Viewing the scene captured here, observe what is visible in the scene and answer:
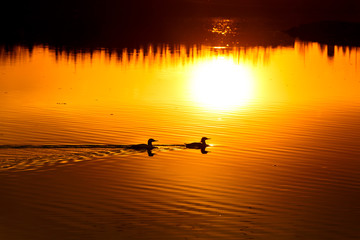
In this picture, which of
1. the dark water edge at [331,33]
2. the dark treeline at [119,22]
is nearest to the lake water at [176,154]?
the dark treeline at [119,22]

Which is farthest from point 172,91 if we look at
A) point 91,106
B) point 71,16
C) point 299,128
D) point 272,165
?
point 71,16

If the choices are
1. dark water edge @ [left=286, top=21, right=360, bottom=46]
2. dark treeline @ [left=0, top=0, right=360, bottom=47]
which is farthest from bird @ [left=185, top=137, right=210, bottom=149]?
dark water edge @ [left=286, top=21, right=360, bottom=46]

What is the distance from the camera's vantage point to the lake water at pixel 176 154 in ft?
45.3

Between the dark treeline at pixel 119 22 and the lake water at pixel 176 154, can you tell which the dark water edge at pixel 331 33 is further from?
the lake water at pixel 176 154

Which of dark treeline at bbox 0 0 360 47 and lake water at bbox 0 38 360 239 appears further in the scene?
dark treeline at bbox 0 0 360 47

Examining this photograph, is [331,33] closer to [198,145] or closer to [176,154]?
[198,145]

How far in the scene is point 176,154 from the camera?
1995 centimetres

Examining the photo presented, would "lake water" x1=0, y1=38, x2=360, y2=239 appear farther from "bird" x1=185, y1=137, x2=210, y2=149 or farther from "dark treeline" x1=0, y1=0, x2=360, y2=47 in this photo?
"dark treeline" x1=0, y1=0, x2=360, y2=47

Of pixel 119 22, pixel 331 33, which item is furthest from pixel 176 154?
pixel 119 22

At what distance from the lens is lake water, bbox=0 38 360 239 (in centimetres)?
1381

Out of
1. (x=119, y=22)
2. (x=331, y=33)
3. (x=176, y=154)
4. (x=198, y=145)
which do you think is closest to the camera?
(x=176, y=154)

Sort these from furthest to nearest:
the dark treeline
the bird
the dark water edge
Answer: the dark water edge
the dark treeline
the bird

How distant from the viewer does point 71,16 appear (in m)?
89.7

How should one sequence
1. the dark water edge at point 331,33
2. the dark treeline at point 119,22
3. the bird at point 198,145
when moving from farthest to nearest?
1. the dark water edge at point 331,33
2. the dark treeline at point 119,22
3. the bird at point 198,145
